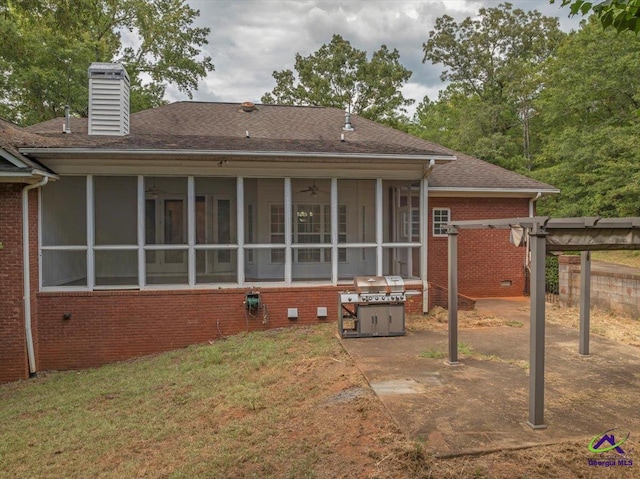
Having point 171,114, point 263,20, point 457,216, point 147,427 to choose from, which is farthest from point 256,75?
point 147,427

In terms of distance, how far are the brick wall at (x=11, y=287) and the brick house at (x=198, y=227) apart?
20 mm

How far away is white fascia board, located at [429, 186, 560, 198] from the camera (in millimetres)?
11508

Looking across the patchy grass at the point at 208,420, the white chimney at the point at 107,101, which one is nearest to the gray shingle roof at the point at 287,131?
the white chimney at the point at 107,101

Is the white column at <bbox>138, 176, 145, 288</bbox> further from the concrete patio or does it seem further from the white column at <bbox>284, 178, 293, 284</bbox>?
the concrete patio

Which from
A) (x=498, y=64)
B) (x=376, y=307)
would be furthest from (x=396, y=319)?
(x=498, y=64)

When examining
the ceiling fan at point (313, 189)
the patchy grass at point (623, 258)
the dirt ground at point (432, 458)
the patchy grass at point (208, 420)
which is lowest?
the patchy grass at point (208, 420)

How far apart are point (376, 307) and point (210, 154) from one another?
435 cm

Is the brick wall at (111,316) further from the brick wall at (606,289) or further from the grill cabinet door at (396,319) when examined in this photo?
the brick wall at (606,289)

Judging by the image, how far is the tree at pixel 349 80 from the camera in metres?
29.9

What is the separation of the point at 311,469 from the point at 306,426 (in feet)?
2.71

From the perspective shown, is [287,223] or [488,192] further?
[488,192]

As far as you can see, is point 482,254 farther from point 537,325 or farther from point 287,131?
point 537,325

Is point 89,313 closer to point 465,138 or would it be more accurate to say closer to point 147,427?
point 147,427

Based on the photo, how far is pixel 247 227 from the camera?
424 inches
